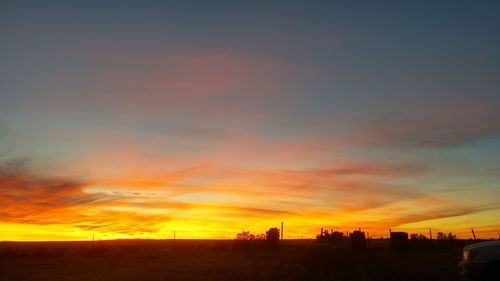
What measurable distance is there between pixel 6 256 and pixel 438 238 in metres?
45.9

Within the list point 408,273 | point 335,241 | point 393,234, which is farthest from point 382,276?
point 335,241

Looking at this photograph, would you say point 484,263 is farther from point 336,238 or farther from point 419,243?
point 336,238

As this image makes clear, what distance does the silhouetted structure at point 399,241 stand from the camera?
4266cm

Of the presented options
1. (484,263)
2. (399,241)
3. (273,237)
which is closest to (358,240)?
(399,241)

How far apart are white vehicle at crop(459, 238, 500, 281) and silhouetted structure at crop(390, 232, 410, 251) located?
87.7 ft

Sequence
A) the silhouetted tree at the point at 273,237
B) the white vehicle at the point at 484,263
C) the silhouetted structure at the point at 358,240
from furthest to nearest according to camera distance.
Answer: the silhouetted tree at the point at 273,237, the silhouetted structure at the point at 358,240, the white vehicle at the point at 484,263

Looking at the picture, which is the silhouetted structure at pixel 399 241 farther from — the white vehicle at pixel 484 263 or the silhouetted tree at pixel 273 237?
the white vehicle at pixel 484 263

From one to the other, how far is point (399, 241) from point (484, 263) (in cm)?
2740

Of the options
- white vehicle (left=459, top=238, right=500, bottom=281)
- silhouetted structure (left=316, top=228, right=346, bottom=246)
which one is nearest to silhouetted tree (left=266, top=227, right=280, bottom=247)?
silhouetted structure (left=316, top=228, right=346, bottom=246)

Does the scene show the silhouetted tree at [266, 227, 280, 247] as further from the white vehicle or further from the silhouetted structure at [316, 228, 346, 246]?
the white vehicle

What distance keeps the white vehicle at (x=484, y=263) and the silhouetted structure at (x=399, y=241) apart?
26.7 metres

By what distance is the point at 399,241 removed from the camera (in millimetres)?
42906

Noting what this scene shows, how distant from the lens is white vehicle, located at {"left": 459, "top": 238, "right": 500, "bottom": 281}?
16281 mm

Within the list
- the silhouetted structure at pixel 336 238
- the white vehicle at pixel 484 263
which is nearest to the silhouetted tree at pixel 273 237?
the silhouetted structure at pixel 336 238
